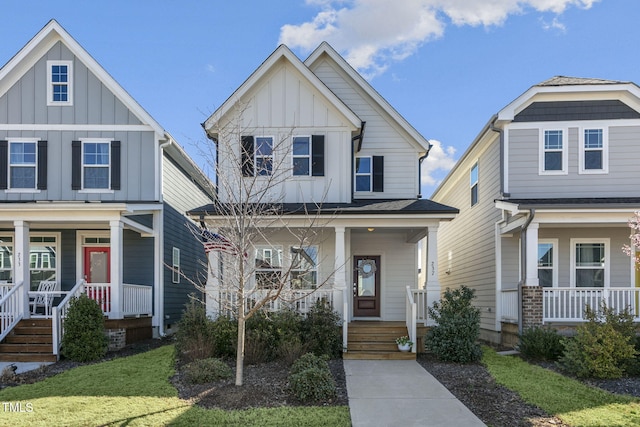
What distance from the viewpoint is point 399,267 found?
14.0m

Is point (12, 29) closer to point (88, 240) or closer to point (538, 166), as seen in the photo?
point (88, 240)

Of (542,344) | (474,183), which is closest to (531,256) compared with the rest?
(542,344)

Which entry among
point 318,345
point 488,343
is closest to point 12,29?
point 318,345

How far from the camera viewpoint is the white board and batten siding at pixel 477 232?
1417 cm

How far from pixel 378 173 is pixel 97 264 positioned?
9.00 meters

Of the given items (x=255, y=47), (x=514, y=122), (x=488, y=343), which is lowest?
(x=488, y=343)

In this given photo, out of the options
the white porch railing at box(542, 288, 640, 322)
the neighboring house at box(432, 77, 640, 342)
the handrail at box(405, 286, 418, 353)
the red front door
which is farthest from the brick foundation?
the red front door

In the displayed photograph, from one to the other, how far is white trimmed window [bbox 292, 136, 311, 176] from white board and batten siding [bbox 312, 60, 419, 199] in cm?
183

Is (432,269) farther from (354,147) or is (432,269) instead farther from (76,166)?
(76,166)

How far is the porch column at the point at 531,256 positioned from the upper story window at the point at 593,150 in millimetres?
2930

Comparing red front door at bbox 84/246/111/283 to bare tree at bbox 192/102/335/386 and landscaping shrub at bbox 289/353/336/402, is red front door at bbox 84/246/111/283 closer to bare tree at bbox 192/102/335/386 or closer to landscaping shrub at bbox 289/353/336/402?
bare tree at bbox 192/102/335/386

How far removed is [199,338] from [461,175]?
12073 mm

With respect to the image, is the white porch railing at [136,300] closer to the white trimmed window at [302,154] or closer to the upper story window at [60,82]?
the white trimmed window at [302,154]

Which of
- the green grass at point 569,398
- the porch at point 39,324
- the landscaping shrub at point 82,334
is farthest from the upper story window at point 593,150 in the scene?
the landscaping shrub at point 82,334
